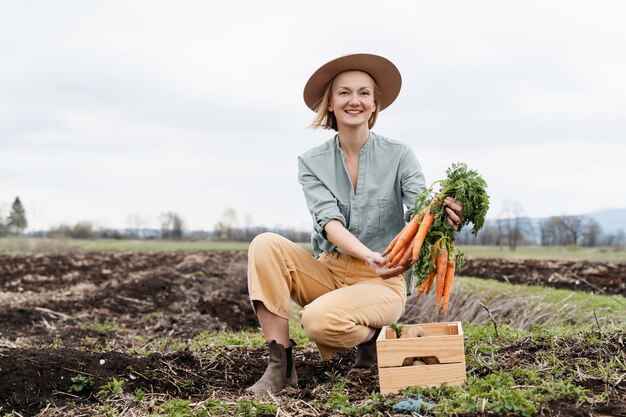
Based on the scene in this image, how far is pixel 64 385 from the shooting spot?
438 centimetres

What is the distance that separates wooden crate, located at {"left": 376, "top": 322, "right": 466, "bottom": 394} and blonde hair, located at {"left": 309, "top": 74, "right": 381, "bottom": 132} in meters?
1.81

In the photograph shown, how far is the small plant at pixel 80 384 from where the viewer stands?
170 inches

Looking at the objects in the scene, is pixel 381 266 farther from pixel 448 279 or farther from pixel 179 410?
pixel 179 410

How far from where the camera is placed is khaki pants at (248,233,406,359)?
4320 mm

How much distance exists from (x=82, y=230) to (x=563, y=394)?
68.4m

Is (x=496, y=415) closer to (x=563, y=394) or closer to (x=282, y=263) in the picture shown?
(x=563, y=394)

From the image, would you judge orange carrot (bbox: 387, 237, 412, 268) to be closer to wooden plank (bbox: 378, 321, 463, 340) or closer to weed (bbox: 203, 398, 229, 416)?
wooden plank (bbox: 378, 321, 463, 340)

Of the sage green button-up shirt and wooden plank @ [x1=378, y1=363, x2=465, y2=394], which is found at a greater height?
the sage green button-up shirt

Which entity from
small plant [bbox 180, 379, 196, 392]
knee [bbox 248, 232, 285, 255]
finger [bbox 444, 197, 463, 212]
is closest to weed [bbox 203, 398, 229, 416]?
small plant [bbox 180, 379, 196, 392]

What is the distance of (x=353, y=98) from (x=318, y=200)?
751 mm

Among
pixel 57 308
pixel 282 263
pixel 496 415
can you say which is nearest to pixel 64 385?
pixel 282 263

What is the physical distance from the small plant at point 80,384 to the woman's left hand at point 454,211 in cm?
254

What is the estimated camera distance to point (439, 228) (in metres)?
4.25

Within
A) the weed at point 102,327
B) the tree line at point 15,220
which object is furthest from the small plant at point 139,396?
the tree line at point 15,220
